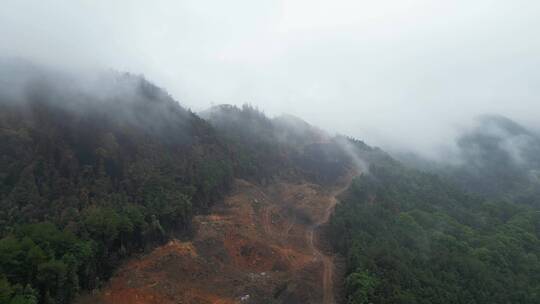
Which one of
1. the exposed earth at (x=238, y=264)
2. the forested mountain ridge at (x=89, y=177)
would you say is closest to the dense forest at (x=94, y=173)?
the forested mountain ridge at (x=89, y=177)

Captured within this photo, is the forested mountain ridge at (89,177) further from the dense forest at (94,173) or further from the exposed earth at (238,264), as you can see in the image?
the exposed earth at (238,264)

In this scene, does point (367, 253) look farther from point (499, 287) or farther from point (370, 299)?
point (499, 287)

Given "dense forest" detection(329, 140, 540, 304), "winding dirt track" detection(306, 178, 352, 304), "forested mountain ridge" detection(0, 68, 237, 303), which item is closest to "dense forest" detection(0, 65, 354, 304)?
"forested mountain ridge" detection(0, 68, 237, 303)

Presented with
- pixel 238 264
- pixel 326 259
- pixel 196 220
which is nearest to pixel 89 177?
pixel 196 220

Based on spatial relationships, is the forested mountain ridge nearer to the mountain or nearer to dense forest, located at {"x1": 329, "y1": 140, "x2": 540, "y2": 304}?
the mountain

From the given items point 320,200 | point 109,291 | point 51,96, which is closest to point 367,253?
point 320,200

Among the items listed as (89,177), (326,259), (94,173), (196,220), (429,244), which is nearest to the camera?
(89,177)

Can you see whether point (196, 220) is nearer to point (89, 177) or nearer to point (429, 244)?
point (89, 177)
